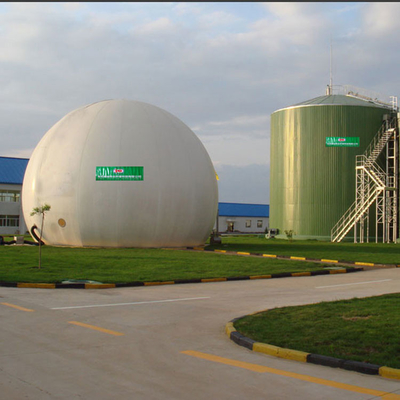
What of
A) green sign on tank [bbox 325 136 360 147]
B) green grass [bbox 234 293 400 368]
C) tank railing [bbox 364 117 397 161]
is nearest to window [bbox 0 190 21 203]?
green sign on tank [bbox 325 136 360 147]

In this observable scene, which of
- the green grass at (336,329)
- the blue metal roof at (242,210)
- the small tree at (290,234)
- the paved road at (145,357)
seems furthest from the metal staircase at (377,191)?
the blue metal roof at (242,210)

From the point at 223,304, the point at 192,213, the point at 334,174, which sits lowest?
the point at 223,304

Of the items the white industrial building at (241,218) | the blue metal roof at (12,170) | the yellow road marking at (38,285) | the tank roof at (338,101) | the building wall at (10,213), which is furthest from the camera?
the white industrial building at (241,218)

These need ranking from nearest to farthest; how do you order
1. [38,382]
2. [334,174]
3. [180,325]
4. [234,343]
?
[38,382] < [234,343] < [180,325] < [334,174]

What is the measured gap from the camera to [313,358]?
23.5ft

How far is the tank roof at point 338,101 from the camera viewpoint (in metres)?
49.2

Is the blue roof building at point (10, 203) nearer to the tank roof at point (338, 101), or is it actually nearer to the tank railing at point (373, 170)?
the tank roof at point (338, 101)

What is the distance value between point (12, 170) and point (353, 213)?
138 feet

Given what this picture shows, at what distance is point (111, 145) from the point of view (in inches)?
1248

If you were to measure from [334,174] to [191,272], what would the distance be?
31970 mm

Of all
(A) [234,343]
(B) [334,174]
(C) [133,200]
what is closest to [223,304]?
(A) [234,343]

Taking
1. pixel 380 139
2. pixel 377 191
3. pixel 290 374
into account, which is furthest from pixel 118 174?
pixel 380 139

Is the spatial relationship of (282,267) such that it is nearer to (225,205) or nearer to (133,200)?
(133,200)

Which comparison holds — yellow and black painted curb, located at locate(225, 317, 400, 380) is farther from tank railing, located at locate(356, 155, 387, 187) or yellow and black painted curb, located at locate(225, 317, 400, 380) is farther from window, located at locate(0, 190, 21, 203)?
window, located at locate(0, 190, 21, 203)
